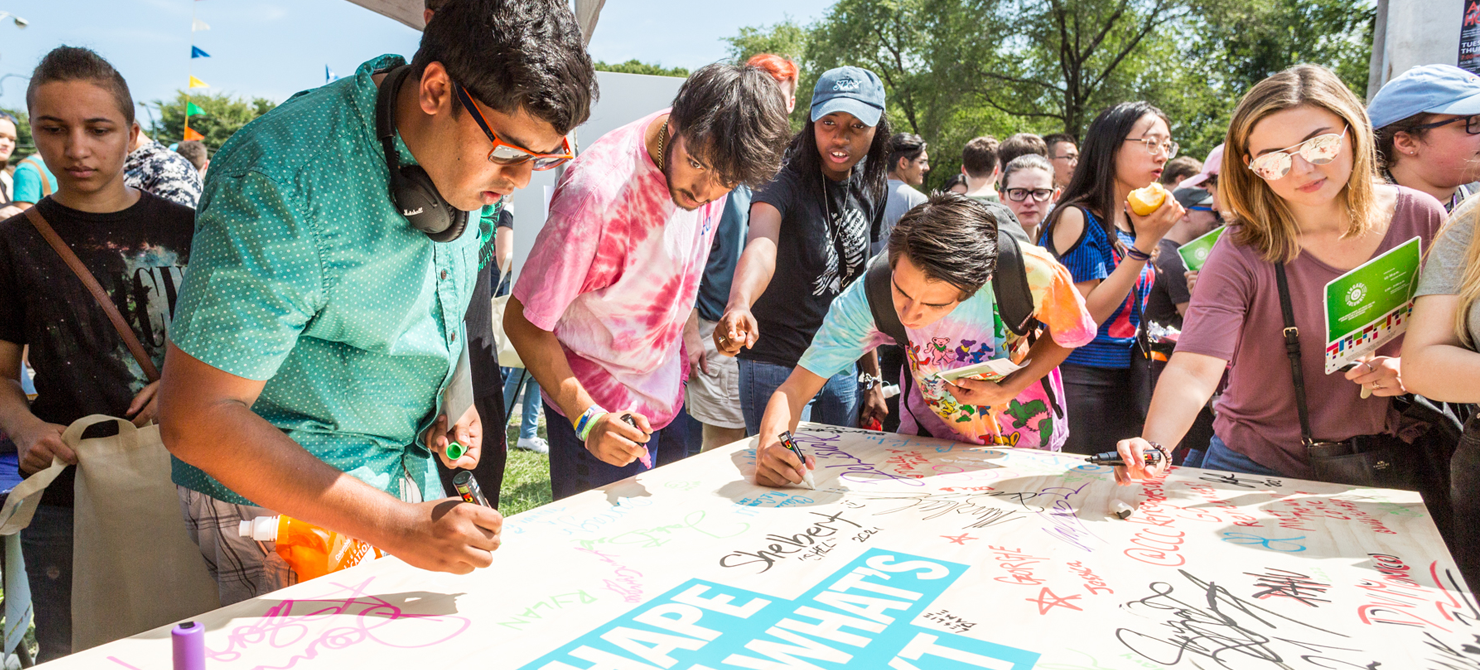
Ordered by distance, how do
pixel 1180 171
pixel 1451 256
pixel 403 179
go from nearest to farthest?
pixel 403 179 → pixel 1451 256 → pixel 1180 171

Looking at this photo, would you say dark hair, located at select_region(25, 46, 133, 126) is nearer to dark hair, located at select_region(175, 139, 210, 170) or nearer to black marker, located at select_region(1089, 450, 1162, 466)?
black marker, located at select_region(1089, 450, 1162, 466)

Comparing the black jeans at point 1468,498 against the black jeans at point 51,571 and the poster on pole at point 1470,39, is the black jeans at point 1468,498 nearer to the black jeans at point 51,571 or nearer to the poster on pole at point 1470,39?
the black jeans at point 51,571

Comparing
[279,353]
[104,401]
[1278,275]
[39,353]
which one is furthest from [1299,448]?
[39,353]

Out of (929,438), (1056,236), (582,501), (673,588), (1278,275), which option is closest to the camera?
(673,588)

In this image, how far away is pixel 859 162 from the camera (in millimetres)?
3025

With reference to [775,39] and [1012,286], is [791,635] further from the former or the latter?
[775,39]

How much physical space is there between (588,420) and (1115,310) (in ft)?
6.00

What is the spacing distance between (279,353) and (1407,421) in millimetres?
2260

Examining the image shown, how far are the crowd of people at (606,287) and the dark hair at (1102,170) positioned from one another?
0.01m

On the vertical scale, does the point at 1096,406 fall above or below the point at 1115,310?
below

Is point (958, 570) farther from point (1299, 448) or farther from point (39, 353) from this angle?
point (39, 353)

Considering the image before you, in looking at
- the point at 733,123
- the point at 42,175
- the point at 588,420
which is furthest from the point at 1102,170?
the point at 42,175

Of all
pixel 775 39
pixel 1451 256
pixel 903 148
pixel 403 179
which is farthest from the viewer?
pixel 775 39

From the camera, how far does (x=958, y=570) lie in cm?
140
